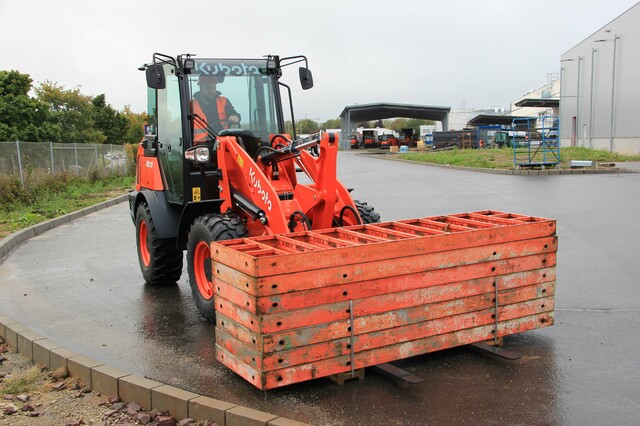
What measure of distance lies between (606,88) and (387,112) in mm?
36025

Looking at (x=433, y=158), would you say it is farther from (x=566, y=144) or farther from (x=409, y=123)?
(x=409, y=123)

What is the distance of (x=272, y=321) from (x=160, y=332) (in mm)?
2664

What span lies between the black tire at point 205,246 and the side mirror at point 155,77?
1.69m

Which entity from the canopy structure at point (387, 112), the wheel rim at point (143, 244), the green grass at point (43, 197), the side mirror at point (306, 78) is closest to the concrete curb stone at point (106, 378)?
the wheel rim at point (143, 244)

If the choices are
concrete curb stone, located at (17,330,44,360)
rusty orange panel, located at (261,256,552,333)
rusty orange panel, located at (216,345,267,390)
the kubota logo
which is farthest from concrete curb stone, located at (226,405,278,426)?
concrete curb stone, located at (17,330,44,360)

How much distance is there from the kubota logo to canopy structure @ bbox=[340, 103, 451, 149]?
220 ft

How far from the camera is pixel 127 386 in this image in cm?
533

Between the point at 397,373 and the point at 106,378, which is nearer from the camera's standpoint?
the point at 397,373

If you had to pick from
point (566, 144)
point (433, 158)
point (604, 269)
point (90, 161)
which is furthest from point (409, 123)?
point (604, 269)

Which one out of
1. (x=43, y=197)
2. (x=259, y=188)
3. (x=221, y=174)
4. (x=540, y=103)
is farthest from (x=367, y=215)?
(x=540, y=103)

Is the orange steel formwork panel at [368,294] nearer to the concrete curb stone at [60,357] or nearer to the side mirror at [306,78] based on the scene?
the concrete curb stone at [60,357]

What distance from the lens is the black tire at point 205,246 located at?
6.91 m

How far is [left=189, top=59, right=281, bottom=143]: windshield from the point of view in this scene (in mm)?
8227

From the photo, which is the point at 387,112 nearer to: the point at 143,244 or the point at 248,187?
the point at 143,244
